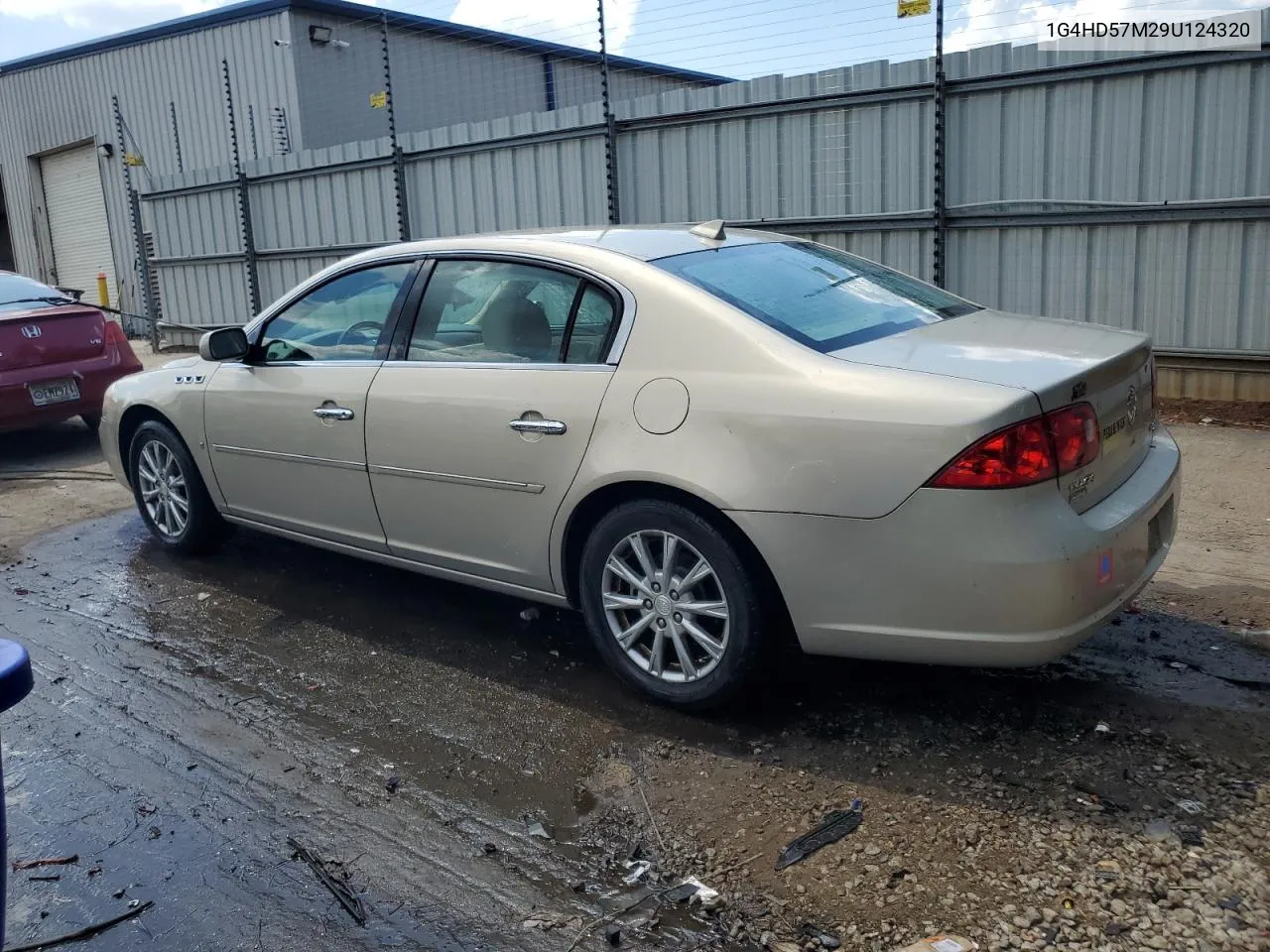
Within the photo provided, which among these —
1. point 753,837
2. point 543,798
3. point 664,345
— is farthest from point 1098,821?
point 664,345

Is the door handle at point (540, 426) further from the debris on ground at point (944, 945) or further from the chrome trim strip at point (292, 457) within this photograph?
the debris on ground at point (944, 945)

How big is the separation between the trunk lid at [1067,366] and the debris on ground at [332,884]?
208cm

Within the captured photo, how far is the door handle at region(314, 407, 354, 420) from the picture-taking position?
180 inches

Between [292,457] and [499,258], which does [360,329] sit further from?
[499,258]

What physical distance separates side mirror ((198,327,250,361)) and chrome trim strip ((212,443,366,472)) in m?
0.44

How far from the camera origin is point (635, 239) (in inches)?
167

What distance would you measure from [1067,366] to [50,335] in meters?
7.80

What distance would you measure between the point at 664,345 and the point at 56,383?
21.5 feet

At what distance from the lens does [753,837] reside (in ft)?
10.1

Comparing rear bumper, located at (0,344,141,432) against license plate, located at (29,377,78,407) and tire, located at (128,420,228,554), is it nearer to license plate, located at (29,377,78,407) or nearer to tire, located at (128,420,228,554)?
license plate, located at (29,377,78,407)

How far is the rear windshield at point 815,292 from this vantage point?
146 inches

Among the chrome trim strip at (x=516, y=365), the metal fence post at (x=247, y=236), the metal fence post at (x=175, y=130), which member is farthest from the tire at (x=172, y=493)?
the metal fence post at (x=175, y=130)

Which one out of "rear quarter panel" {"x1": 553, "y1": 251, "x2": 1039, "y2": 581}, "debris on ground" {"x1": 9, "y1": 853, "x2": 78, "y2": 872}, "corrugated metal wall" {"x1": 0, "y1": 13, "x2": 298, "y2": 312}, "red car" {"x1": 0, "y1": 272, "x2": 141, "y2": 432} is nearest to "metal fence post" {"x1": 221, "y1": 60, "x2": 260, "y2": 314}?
"corrugated metal wall" {"x1": 0, "y1": 13, "x2": 298, "y2": 312}

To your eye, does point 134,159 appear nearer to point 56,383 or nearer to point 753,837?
point 56,383
